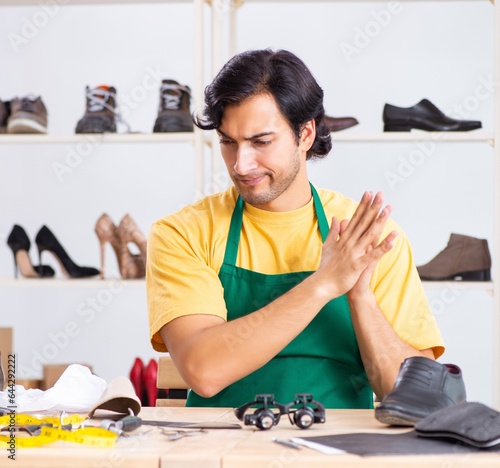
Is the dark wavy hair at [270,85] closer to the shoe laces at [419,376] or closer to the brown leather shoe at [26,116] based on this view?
the shoe laces at [419,376]

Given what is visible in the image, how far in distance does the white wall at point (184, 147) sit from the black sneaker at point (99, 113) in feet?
1.93

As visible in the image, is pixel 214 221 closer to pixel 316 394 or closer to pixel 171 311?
pixel 171 311

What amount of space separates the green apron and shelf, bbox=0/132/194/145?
1138 mm

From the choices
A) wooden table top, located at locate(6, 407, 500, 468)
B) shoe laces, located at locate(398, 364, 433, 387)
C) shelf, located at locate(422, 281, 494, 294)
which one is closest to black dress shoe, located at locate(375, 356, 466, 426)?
shoe laces, located at locate(398, 364, 433, 387)

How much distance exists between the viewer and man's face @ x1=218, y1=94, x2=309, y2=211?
1834 millimetres

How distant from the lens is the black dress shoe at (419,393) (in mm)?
1293

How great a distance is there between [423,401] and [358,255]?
459mm

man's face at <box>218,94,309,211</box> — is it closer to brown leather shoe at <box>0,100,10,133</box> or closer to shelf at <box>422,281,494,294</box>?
shelf at <box>422,281,494,294</box>

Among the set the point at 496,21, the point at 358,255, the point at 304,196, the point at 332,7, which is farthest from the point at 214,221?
the point at 332,7

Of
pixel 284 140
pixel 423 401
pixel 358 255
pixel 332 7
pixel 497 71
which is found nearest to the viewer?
pixel 423 401

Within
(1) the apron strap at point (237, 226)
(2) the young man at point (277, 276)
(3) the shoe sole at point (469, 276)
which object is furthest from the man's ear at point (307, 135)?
(3) the shoe sole at point (469, 276)

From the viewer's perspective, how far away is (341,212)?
201 cm

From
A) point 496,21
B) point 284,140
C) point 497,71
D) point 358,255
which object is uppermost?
point 496,21

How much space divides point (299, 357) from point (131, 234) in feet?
4.79
